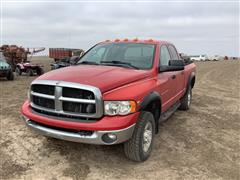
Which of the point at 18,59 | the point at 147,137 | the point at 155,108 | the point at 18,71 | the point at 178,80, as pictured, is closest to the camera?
the point at 147,137

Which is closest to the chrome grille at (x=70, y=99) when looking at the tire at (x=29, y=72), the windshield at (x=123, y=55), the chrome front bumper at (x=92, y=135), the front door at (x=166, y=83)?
the chrome front bumper at (x=92, y=135)

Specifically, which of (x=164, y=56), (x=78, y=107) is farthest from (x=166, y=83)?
(x=78, y=107)

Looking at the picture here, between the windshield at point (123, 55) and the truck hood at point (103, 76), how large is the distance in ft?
1.00

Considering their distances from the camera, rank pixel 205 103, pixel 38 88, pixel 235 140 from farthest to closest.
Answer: pixel 205 103 → pixel 235 140 → pixel 38 88

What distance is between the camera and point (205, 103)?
28.3 ft

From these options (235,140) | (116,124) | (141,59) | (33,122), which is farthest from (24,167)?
(235,140)

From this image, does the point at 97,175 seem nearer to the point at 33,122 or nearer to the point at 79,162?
the point at 79,162

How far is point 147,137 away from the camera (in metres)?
4.12

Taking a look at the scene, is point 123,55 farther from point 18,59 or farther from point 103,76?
point 18,59

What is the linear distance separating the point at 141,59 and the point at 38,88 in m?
1.85

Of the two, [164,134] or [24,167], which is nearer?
[24,167]

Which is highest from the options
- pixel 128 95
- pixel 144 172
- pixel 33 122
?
pixel 128 95

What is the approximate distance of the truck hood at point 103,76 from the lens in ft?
11.7

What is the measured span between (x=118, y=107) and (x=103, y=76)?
0.55 metres
